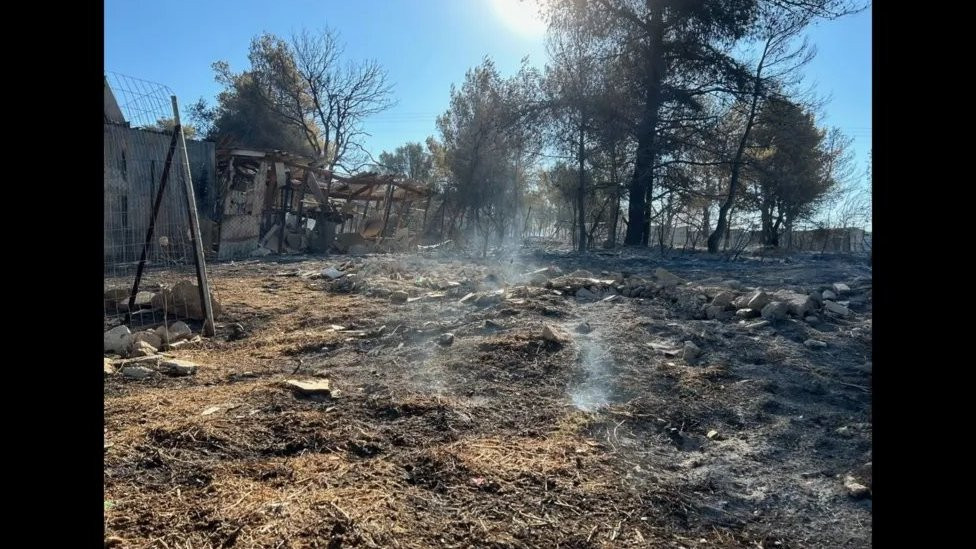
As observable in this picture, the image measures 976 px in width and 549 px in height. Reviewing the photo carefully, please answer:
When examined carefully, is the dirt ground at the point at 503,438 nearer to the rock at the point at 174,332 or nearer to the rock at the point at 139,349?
the rock at the point at 174,332

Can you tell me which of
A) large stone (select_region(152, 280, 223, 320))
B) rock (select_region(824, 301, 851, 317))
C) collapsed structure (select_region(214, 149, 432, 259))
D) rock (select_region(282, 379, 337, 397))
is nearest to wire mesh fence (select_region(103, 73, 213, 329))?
large stone (select_region(152, 280, 223, 320))

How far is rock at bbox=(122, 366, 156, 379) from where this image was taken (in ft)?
14.1

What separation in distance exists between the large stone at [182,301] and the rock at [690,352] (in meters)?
5.16

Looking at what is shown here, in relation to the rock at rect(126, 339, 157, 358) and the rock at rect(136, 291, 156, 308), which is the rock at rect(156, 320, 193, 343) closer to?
the rock at rect(126, 339, 157, 358)

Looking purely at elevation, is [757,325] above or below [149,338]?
above

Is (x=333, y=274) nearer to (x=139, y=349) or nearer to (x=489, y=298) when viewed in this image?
(x=489, y=298)

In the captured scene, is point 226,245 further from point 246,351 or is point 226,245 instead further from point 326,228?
point 246,351

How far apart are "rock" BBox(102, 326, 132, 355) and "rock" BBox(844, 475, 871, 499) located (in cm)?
564

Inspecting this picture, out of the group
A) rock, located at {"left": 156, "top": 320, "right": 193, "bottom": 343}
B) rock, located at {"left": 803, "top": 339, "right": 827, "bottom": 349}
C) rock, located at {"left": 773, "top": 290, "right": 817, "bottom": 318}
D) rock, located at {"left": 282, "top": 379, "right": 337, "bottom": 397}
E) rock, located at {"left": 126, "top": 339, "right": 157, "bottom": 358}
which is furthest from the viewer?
rock, located at {"left": 773, "top": 290, "right": 817, "bottom": 318}

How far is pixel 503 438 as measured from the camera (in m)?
3.21

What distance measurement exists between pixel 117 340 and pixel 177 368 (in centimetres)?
104

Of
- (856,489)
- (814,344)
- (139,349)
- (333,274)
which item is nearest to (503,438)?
(856,489)

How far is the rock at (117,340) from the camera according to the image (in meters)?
4.98

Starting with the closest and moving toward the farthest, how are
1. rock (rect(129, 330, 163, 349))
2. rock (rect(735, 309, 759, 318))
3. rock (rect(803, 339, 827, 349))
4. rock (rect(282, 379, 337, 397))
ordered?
1. rock (rect(282, 379, 337, 397))
2. rock (rect(803, 339, 827, 349))
3. rock (rect(129, 330, 163, 349))
4. rock (rect(735, 309, 759, 318))
